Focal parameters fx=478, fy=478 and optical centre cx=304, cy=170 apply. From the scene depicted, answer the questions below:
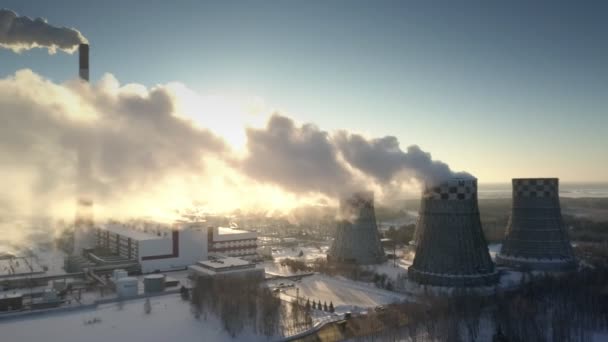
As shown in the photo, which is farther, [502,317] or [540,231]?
[540,231]

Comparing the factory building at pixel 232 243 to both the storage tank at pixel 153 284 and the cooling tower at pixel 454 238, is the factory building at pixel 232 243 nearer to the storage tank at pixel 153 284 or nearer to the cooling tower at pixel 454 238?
the storage tank at pixel 153 284

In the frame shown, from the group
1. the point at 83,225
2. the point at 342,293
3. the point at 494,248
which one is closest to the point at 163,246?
the point at 83,225

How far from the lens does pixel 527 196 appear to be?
2584 cm

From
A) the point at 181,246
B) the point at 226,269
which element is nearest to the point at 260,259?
the point at 181,246

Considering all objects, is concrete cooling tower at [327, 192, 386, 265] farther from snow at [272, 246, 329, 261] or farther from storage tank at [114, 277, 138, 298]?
storage tank at [114, 277, 138, 298]

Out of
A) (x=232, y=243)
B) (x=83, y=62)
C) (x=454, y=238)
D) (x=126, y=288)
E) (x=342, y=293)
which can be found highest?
(x=83, y=62)

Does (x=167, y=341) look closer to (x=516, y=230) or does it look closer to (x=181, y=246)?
(x=181, y=246)

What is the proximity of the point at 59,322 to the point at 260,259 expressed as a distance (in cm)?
1555

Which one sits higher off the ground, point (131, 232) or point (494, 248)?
point (131, 232)

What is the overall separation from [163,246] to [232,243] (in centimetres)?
492

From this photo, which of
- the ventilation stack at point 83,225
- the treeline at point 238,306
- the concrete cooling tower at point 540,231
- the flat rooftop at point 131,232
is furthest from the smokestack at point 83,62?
the concrete cooling tower at point 540,231

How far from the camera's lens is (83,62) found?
31406mm

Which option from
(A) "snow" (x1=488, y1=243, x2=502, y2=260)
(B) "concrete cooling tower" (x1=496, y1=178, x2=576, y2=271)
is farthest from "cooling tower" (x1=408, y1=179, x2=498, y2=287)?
(A) "snow" (x1=488, y1=243, x2=502, y2=260)

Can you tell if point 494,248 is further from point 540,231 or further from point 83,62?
point 83,62
